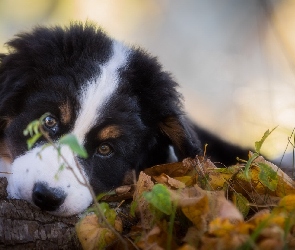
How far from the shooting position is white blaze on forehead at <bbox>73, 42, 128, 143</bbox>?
257 centimetres

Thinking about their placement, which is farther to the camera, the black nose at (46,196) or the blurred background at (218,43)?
the blurred background at (218,43)

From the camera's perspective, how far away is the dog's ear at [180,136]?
2990 millimetres

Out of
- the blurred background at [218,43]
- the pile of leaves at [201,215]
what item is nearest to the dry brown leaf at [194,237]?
the pile of leaves at [201,215]

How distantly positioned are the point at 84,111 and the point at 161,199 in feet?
3.26

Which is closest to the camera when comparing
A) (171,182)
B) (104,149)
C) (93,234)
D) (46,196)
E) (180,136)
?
(93,234)

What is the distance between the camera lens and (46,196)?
7.17 ft

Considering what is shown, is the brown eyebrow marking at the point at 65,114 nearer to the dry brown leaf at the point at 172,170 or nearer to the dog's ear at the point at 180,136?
the dry brown leaf at the point at 172,170

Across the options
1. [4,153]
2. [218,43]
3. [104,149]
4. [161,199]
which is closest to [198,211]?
[161,199]

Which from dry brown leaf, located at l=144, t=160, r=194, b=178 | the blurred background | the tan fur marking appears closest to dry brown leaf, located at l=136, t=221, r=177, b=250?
dry brown leaf, located at l=144, t=160, r=194, b=178

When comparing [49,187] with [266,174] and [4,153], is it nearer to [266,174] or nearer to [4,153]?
[4,153]

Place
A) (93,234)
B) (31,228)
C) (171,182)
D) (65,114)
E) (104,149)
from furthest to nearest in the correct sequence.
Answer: (104,149) → (65,114) → (171,182) → (31,228) → (93,234)

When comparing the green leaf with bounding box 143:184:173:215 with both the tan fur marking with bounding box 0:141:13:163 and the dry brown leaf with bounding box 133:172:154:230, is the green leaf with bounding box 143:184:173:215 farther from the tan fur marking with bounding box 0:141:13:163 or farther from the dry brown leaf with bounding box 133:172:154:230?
the tan fur marking with bounding box 0:141:13:163

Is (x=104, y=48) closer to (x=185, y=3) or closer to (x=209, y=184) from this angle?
(x=209, y=184)

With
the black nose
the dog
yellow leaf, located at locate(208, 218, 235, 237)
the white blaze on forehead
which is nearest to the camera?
yellow leaf, located at locate(208, 218, 235, 237)
